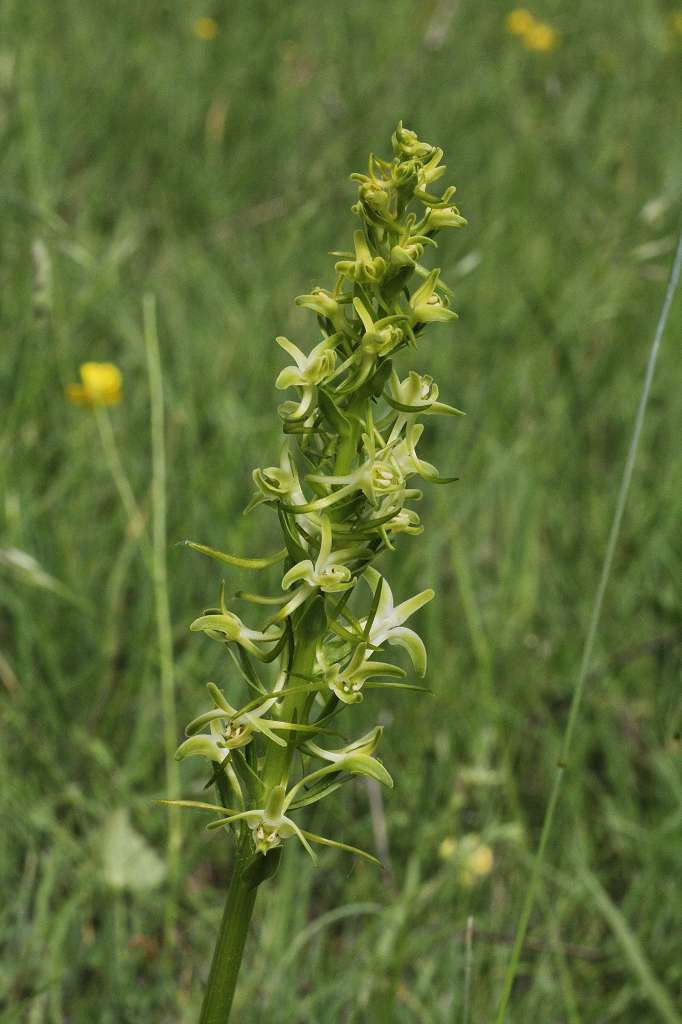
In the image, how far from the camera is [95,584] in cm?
283

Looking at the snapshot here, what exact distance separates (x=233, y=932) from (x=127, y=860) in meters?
1.01

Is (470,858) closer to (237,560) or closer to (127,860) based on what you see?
(127,860)

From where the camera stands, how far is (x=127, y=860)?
6.98 feet

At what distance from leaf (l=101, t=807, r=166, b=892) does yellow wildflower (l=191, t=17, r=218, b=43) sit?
431cm

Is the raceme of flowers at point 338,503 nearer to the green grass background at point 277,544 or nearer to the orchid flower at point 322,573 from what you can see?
the orchid flower at point 322,573

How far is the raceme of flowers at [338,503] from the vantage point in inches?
44.6

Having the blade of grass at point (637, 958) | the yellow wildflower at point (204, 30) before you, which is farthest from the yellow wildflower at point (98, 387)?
the yellow wildflower at point (204, 30)

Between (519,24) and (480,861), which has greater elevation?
(519,24)

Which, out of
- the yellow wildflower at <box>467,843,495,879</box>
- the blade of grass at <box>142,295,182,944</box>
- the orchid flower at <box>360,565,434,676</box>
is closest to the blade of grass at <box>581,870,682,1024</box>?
the yellow wildflower at <box>467,843,495,879</box>

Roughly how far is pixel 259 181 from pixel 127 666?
9.33ft

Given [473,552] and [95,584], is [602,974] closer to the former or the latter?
[473,552]

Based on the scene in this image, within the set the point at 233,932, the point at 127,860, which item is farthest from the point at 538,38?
the point at 233,932

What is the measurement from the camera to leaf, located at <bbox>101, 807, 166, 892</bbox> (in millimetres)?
2109

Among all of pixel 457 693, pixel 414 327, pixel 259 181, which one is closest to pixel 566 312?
pixel 259 181
